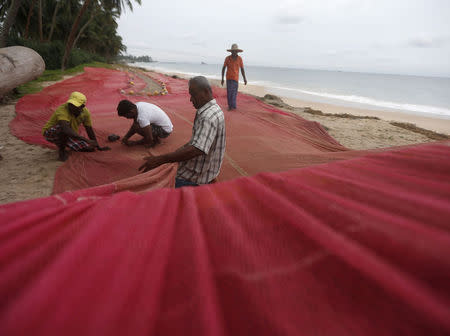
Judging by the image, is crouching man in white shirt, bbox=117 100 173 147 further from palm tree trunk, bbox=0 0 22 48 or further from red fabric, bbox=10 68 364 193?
palm tree trunk, bbox=0 0 22 48

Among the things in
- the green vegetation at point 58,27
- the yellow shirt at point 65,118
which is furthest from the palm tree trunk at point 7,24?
the yellow shirt at point 65,118

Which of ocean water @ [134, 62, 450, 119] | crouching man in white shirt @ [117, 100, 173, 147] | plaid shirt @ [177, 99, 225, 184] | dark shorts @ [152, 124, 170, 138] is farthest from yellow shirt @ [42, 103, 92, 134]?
ocean water @ [134, 62, 450, 119]

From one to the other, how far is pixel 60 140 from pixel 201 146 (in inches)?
96.2

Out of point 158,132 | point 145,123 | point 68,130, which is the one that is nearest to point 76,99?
point 68,130

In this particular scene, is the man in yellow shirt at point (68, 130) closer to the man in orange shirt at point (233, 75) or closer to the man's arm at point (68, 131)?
the man's arm at point (68, 131)

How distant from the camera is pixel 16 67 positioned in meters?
5.11

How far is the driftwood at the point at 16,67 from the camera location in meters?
4.82

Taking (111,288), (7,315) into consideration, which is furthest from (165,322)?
(7,315)

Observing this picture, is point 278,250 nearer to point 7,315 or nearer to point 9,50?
point 7,315

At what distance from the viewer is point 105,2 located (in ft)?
55.8

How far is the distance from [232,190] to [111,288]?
685 millimetres

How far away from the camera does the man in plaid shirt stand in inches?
77.3

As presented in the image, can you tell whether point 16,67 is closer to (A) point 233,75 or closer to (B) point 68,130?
A: (B) point 68,130

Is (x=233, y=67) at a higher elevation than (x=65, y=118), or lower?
higher
